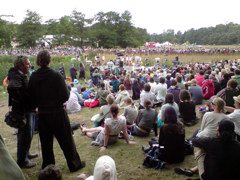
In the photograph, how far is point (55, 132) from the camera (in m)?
3.36

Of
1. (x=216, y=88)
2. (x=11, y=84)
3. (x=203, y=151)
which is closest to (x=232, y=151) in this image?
(x=203, y=151)

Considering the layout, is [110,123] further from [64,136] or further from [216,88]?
[216,88]

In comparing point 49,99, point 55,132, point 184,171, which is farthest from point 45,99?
point 184,171

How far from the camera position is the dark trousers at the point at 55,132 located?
3.30 m

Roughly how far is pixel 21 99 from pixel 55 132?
29.7 inches

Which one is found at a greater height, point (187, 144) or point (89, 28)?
point (89, 28)

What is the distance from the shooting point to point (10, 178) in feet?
3.19

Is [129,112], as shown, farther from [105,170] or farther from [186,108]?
[105,170]

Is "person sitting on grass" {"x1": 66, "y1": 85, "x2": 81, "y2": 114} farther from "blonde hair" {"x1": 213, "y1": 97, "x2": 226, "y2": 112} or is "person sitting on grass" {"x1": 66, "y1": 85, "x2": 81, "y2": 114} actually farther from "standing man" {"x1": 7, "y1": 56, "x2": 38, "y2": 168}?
"blonde hair" {"x1": 213, "y1": 97, "x2": 226, "y2": 112}

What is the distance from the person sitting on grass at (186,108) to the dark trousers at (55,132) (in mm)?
3604

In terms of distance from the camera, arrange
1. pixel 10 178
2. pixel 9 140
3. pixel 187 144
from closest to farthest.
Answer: pixel 10 178, pixel 187 144, pixel 9 140

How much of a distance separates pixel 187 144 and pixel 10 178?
398 centimetres

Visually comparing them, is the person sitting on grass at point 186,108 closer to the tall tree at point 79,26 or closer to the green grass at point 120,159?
the green grass at point 120,159

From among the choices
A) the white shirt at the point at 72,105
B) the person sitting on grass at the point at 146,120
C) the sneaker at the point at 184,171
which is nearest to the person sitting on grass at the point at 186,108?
the person sitting on grass at the point at 146,120
